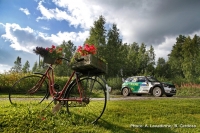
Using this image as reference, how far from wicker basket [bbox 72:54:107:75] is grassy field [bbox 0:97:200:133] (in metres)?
1.14

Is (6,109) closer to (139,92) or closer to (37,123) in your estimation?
(37,123)

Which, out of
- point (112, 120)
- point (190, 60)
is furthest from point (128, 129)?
point (190, 60)

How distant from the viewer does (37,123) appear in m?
4.81

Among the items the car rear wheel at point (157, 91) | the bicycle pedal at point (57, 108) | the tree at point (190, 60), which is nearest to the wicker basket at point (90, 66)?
the bicycle pedal at point (57, 108)

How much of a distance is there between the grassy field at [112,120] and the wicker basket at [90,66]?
3.75ft

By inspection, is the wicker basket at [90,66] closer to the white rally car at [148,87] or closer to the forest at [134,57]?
the white rally car at [148,87]

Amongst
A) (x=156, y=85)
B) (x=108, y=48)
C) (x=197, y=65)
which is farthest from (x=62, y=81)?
(x=197, y=65)

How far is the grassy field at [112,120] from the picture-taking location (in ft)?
15.5

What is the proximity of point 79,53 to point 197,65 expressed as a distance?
36.3 metres

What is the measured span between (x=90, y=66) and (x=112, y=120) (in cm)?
171

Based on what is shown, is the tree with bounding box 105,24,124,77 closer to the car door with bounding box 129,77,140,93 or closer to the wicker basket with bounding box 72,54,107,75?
the car door with bounding box 129,77,140,93

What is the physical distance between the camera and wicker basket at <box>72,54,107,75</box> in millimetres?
5129

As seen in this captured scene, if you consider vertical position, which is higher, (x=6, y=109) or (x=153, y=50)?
(x=153, y=50)

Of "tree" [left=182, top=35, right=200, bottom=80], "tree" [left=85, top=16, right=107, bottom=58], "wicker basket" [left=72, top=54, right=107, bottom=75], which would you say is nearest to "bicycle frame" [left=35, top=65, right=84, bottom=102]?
"wicker basket" [left=72, top=54, right=107, bottom=75]
